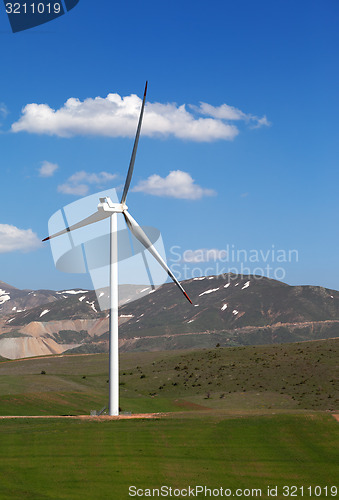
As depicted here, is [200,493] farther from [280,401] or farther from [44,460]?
[280,401]

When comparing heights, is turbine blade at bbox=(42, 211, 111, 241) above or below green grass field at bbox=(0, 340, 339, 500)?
above

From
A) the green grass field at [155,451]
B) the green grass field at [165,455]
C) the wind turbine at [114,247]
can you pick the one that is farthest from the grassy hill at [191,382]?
the green grass field at [165,455]

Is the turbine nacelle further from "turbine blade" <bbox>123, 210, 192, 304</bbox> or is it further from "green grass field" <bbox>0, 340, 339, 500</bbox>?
"green grass field" <bbox>0, 340, 339, 500</bbox>

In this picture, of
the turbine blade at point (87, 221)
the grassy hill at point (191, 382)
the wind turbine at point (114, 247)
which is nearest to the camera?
the wind turbine at point (114, 247)

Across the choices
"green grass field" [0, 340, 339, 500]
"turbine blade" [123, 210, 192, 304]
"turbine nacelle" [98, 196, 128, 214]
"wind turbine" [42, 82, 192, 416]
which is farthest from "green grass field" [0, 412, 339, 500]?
"turbine nacelle" [98, 196, 128, 214]

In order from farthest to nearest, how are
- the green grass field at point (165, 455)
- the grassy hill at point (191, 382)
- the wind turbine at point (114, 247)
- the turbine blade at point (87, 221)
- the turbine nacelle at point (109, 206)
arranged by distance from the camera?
1. the grassy hill at point (191, 382)
2. the turbine blade at point (87, 221)
3. the turbine nacelle at point (109, 206)
4. the wind turbine at point (114, 247)
5. the green grass field at point (165, 455)

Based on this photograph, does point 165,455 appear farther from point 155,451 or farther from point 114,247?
point 114,247

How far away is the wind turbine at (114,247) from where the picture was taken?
49.8 m

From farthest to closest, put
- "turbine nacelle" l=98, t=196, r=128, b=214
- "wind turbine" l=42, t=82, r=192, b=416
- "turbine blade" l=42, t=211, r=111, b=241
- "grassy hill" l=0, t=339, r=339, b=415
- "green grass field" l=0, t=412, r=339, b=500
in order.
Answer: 1. "grassy hill" l=0, t=339, r=339, b=415
2. "turbine blade" l=42, t=211, r=111, b=241
3. "turbine nacelle" l=98, t=196, r=128, b=214
4. "wind turbine" l=42, t=82, r=192, b=416
5. "green grass field" l=0, t=412, r=339, b=500

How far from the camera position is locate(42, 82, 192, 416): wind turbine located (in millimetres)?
49781

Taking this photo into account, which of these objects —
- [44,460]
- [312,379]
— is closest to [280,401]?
[312,379]

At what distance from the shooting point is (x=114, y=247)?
50.7 m

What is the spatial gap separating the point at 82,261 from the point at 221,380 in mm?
39595

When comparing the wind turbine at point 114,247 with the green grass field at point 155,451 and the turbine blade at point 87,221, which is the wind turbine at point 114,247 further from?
the green grass field at point 155,451
